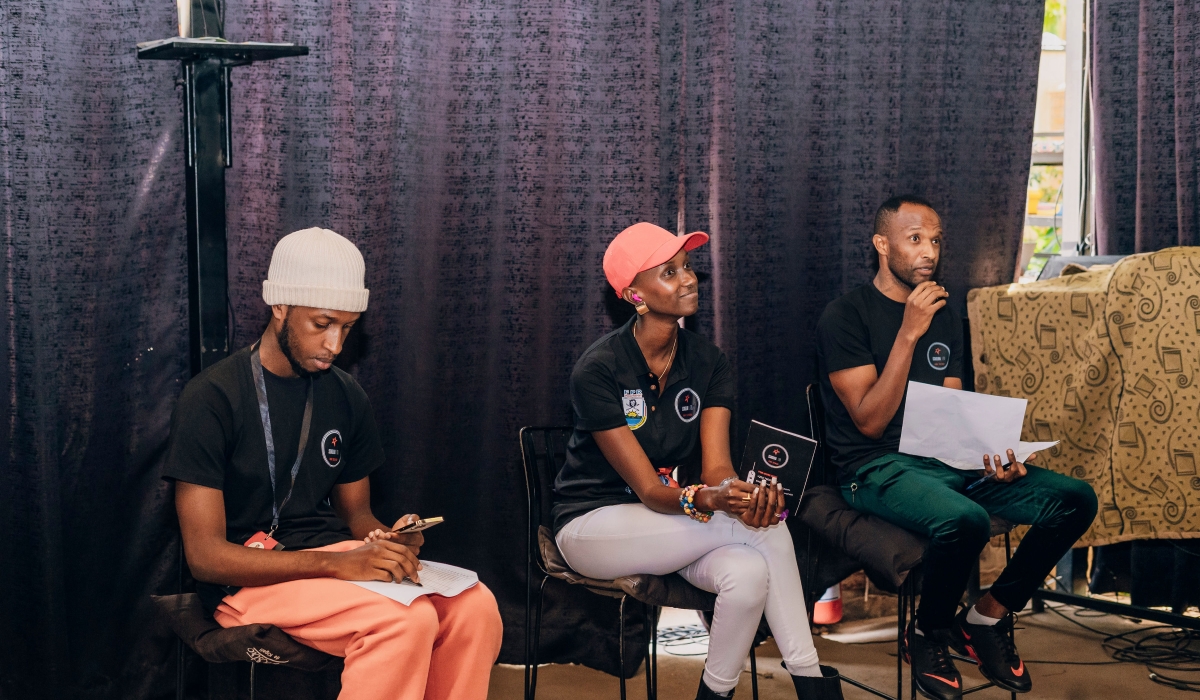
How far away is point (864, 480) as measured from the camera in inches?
109

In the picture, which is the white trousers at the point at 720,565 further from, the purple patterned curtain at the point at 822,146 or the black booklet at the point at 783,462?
the purple patterned curtain at the point at 822,146

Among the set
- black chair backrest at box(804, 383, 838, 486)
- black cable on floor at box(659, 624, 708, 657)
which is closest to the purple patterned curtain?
black chair backrest at box(804, 383, 838, 486)

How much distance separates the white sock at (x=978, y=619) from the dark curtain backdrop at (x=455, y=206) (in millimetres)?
878

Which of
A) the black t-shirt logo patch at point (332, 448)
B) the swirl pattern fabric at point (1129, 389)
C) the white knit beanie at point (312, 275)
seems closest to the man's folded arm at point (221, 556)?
the black t-shirt logo patch at point (332, 448)

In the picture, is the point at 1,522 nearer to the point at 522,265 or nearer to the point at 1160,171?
the point at 522,265

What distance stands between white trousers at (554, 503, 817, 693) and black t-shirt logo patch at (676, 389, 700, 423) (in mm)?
283

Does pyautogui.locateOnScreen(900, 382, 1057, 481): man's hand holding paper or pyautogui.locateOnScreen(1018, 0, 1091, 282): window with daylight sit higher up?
pyautogui.locateOnScreen(1018, 0, 1091, 282): window with daylight

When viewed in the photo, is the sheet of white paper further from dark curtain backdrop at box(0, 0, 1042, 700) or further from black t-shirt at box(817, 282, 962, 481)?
black t-shirt at box(817, 282, 962, 481)

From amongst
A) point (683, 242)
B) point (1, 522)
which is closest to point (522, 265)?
point (683, 242)

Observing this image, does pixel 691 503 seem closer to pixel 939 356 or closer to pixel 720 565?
pixel 720 565

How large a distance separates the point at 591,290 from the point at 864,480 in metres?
1.01

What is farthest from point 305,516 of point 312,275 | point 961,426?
point 961,426

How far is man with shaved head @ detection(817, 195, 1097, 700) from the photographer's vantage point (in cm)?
256

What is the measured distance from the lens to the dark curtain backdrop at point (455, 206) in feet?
8.54
